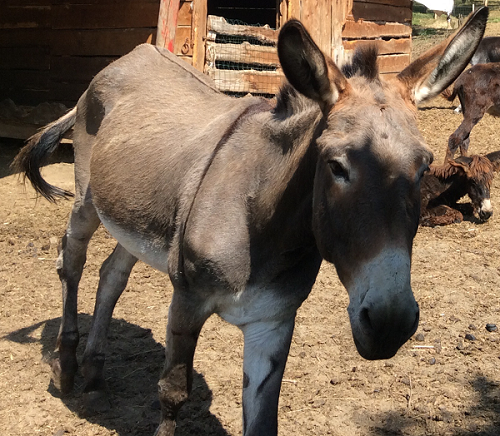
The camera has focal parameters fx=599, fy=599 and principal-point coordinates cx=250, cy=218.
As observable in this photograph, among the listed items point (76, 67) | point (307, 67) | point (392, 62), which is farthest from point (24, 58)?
point (307, 67)

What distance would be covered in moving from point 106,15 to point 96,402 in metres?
5.95

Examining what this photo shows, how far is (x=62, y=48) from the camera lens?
339 inches

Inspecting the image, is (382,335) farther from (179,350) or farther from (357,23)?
(357,23)

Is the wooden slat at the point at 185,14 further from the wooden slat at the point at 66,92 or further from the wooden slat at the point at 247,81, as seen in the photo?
the wooden slat at the point at 66,92

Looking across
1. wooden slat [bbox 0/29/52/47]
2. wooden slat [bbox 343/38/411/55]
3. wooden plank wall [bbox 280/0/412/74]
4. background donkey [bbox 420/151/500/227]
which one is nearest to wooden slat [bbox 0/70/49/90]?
wooden slat [bbox 0/29/52/47]

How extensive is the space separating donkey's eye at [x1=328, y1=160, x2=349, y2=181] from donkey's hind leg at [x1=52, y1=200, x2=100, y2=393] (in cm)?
211

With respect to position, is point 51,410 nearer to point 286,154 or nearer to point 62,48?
point 286,154

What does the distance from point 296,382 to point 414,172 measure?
209 cm

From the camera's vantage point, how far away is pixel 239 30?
28.0 feet

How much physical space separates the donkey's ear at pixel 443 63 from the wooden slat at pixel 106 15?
19.1ft

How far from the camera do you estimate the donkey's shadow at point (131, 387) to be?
3229 millimetres

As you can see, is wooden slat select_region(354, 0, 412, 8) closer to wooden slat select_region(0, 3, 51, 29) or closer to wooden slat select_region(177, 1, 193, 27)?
wooden slat select_region(177, 1, 193, 27)

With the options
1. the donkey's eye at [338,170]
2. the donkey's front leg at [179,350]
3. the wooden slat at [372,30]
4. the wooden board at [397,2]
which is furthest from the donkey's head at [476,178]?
the donkey's eye at [338,170]

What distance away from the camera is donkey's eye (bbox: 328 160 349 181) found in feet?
6.17
